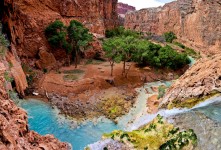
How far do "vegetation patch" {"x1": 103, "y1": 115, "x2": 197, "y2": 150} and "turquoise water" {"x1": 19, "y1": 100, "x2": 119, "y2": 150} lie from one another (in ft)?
17.6

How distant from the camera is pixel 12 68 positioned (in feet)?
83.3

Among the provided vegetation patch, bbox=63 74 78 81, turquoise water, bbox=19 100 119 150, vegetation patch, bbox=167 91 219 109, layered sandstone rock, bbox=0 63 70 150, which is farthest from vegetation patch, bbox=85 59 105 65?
layered sandstone rock, bbox=0 63 70 150

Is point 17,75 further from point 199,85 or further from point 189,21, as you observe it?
point 189,21

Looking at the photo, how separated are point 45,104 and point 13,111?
13.1 meters

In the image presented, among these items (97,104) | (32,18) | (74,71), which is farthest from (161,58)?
(32,18)

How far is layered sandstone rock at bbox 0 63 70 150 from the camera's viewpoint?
9258mm

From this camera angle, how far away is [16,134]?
1059 centimetres

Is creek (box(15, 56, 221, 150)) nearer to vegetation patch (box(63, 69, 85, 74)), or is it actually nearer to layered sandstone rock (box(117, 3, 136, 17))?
vegetation patch (box(63, 69, 85, 74))

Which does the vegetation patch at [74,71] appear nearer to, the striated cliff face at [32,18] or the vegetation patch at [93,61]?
the vegetation patch at [93,61]

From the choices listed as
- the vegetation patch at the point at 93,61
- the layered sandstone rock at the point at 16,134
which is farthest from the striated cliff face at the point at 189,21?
the layered sandstone rock at the point at 16,134

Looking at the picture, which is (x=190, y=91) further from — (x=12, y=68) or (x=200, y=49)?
(x=200, y=49)

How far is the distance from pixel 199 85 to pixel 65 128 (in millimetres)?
10605

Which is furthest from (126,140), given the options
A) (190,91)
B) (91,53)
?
(91,53)

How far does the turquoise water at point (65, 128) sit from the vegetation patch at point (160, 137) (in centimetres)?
536
